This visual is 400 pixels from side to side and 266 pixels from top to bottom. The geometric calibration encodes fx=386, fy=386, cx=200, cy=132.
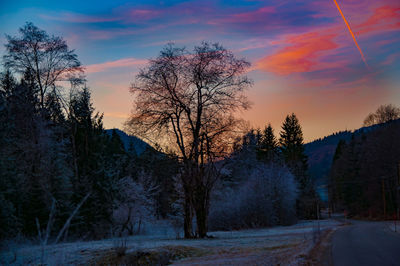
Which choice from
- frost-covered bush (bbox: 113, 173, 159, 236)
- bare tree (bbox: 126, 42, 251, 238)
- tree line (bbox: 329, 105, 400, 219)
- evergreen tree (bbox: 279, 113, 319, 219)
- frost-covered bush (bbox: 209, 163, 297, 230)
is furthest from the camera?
evergreen tree (bbox: 279, 113, 319, 219)

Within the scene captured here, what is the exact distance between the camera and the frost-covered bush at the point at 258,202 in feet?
148

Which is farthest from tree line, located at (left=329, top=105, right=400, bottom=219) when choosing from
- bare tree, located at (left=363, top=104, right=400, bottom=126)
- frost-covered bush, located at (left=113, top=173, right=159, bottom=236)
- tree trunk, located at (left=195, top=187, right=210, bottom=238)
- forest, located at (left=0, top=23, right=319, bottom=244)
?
tree trunk, located at (left=195, top=187, right=210, bottom=238)

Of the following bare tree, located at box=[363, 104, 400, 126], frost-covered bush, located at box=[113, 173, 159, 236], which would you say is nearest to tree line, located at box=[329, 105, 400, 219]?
bare tree, located at box=[363, 104, 400, 126]

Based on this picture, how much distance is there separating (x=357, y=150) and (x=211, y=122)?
57995 mm

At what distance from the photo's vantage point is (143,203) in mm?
48344

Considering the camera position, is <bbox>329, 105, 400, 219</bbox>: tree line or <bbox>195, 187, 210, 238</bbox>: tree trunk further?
<bbox>329, 105, 400, 219</bbox>: tree line

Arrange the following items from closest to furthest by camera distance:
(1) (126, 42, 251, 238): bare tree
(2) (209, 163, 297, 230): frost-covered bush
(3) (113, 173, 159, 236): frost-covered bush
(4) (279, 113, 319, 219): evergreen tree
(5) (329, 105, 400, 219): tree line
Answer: (1) (126, 42, 251, 238): bare tree < (3) (113, 173, 159, 236): frost-covered bush < (2) (209, 163, 297, 230): frost-covered bush < (5) (329, 105, 400, 219): tree line < (4) (279, 113, 319, 219): evergreen tree

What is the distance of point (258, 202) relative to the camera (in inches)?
1923

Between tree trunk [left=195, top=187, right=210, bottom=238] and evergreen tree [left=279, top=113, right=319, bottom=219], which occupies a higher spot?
evergreen tree [left=279, top=113, right=319, bottom=219]

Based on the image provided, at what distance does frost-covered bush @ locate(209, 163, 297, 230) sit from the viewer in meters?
45.2

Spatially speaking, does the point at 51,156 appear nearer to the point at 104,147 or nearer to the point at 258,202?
the point at 104,147

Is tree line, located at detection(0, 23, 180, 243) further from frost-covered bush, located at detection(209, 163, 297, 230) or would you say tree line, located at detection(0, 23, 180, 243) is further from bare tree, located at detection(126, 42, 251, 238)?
frost-covered bush, located at detection(209, 163, 297, 230)

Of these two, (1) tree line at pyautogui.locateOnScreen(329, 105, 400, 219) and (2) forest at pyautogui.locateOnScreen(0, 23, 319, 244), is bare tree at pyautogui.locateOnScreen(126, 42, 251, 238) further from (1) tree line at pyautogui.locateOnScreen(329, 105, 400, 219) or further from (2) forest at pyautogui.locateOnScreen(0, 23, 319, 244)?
(1) tree line at pyautogui.locateOnScreen(329, 105, 400, 219)

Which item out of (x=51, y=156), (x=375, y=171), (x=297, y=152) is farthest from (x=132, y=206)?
(x=297, y=152)
